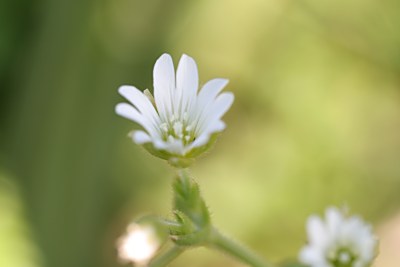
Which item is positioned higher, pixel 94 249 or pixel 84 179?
pixel 84 179

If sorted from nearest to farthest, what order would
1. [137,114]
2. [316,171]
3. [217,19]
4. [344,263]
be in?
[137,114] → [344,263] → [316,171] → [217,19]

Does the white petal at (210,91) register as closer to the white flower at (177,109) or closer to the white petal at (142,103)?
the white flower at (177,109)

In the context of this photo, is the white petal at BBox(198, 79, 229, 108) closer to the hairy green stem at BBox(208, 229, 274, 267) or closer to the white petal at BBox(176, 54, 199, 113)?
the white petal at BBox(176, 54, 199, 113)

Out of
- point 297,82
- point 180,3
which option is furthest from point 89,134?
point 297,82

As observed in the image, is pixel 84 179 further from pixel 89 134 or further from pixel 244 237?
pixel 244 237

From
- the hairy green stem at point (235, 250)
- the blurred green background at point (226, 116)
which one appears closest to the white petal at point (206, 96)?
the hairy green stem at point (235, 250)

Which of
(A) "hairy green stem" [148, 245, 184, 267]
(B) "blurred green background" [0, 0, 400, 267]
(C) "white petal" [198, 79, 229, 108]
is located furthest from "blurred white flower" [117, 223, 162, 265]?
(B) "blurred green background" [0, 0, 400, 267]
